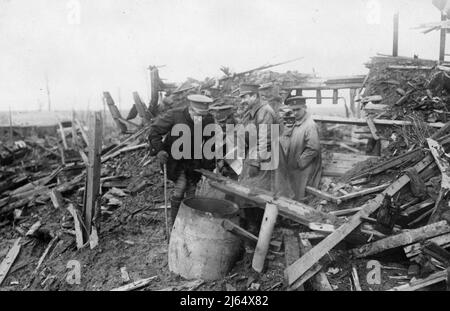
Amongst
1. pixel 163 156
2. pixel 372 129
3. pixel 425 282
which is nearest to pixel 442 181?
pixel 425 282

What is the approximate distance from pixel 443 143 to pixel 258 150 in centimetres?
270

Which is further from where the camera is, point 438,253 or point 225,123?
point 225,123

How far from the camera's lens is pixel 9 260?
5984mm

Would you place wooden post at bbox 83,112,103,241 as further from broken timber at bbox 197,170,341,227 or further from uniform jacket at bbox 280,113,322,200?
uniform jacket at bbox 280,113,322,200

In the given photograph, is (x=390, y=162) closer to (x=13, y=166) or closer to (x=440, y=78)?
(x=440, y=78)

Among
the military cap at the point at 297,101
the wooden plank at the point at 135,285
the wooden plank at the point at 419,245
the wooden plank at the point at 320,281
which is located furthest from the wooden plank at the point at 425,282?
the military cap at the point at 297,101

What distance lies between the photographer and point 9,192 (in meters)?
9.06

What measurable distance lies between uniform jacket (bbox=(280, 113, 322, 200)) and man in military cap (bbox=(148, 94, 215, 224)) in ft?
4.73

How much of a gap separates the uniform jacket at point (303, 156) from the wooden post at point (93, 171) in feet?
9.46

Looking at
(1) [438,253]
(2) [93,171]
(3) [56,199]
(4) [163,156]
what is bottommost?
(3) [56,199]

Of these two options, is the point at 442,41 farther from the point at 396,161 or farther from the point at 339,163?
the point at 396,161

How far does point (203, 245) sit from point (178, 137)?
1.75 m
